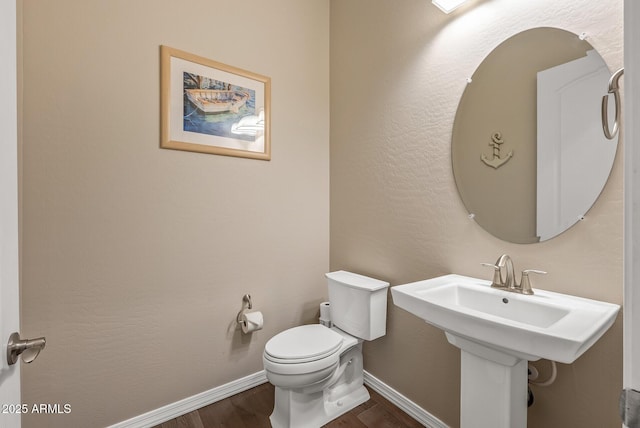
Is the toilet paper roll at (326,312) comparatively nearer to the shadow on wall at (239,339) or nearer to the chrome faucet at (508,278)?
the shadow on wall at (239,339)

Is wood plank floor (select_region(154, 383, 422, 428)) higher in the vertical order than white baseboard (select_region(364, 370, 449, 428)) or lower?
lower

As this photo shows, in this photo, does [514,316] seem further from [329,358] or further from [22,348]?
[22,348]

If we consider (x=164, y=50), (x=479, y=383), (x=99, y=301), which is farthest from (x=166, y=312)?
(x=479, y=383)

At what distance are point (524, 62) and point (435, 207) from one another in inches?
28.9

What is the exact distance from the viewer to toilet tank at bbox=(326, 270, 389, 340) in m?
1.71

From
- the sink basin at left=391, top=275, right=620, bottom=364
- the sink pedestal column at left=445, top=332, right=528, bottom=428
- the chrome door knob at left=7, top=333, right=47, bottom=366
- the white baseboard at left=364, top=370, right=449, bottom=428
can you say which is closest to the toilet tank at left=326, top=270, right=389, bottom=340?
the white baseboard at left=364, top=370, right=449, bottom=428

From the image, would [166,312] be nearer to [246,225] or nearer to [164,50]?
[246,225]

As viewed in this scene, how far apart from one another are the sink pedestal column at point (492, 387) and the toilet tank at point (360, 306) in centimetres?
62

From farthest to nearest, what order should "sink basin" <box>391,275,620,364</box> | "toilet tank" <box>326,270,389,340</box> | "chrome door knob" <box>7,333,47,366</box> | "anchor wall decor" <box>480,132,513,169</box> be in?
"toilet tank" <box>326,270,389,340</box> < "anchor wall decor" <box>480,132,513,169</box> < "sink basin" <box>391,275,620,364</box> < "chrome door knob" <box>7,333,47,366</box>

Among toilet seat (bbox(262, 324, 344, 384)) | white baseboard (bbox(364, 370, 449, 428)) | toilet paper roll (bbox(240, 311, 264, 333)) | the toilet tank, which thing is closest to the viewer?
toilet seat (bbox(262, 324, 344, 384))

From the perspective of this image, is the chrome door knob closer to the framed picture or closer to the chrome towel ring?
the framed picture

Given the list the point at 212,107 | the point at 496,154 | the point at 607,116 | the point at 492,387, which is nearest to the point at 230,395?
the point at 492,387

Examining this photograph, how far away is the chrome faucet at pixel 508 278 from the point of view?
3.77ft

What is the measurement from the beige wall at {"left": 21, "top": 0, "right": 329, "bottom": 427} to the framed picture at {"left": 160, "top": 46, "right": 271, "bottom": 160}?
0.19 feet
